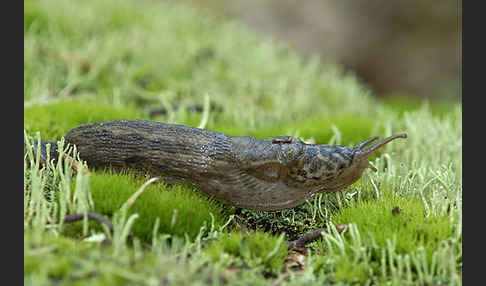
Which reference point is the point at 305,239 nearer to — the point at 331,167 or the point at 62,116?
the point at 331,167

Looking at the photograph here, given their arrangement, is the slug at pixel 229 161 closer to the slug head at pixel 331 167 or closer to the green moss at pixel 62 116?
the slug head at pixel 331 167

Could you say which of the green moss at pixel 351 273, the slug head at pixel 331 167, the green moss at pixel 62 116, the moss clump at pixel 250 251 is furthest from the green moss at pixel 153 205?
the green moss at pixel 62 116

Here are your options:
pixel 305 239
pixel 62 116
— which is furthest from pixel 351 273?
pixel 62 116

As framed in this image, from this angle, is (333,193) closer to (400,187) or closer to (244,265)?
(400,187)

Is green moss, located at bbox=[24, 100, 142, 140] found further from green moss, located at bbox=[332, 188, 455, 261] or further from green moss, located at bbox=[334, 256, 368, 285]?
green moss, located at bbox=[334, 256, 368, 285]

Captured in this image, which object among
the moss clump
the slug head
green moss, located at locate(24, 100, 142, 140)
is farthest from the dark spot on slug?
green moss, located at locate(24, 100, 142, 140)
